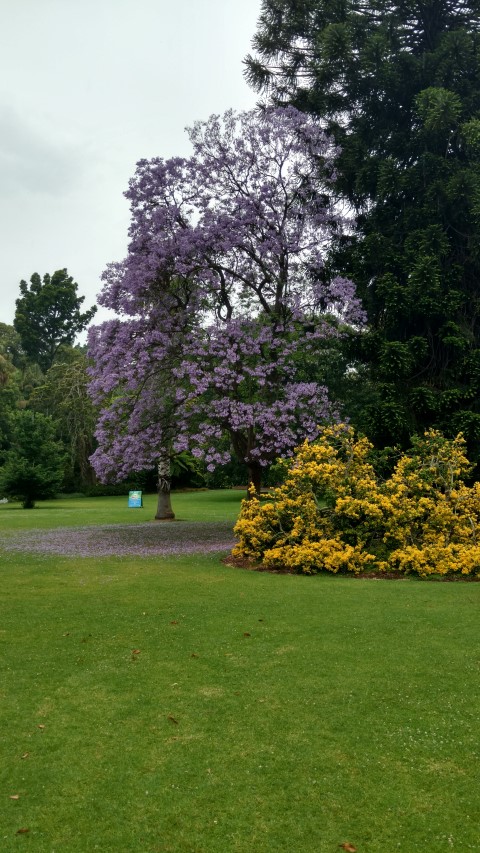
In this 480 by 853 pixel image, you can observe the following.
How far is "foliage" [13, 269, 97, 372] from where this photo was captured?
70.8 m

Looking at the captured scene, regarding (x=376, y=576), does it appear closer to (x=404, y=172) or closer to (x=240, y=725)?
(x=240, y=725)

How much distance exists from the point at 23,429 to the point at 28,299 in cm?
4211

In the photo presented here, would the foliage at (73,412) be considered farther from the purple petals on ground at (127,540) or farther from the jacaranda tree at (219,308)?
the jacaranda tree at (219,308)

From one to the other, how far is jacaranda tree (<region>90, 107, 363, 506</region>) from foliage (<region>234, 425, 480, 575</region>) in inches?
130

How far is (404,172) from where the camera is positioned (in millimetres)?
19844

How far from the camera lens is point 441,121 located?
18.1 m

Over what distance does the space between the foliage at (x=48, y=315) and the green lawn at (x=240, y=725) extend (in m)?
66.0

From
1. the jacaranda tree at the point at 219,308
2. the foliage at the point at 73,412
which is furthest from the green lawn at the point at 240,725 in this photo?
the foliage at the point at 73,412

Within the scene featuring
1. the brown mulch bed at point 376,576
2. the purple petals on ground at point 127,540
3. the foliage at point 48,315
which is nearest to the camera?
the brown mulch bed at point 376,576

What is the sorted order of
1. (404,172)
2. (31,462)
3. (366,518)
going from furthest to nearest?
(31,462) < (404,172) < (366,518)

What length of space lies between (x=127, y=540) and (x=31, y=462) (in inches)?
696

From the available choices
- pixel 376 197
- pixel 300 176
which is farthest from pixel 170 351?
pixel 376 197

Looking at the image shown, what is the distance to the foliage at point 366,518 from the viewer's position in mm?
12273

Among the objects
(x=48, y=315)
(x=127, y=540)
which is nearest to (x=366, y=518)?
(x=127, y=540)
